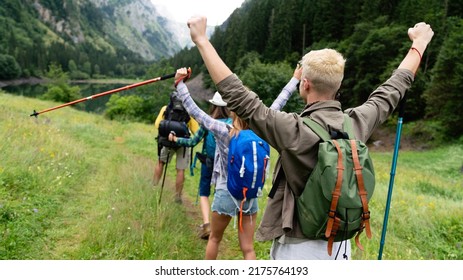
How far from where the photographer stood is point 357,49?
41.1m

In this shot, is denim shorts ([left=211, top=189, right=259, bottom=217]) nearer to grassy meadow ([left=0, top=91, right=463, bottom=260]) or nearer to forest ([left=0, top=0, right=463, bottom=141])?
grassy meadow ([left=0, top=91, right=463, bottom=260])

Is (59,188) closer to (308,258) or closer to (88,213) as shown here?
(88,213)

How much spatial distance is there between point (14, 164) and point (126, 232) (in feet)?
9.19

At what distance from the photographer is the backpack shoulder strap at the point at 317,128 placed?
191cm

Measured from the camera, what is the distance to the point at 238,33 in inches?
2891

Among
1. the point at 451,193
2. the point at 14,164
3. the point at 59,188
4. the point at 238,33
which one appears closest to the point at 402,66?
the point at 59,188

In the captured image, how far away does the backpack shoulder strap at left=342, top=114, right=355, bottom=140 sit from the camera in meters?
2.01

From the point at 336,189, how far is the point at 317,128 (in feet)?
1.13

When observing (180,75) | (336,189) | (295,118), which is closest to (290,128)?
(295,118)

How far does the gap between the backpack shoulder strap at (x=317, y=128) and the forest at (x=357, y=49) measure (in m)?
23.6

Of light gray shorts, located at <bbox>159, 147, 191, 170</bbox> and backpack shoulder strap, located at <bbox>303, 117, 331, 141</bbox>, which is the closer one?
backpack shoulder strap, located at <bbox>303, 117, 331, 141</bbox>

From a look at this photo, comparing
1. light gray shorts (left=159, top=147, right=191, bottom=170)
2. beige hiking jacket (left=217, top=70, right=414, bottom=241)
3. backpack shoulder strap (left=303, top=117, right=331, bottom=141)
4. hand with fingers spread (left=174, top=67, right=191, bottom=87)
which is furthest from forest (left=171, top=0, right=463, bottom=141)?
backpack shoulder strap (left=303, top=117, right=331, bottom=141)

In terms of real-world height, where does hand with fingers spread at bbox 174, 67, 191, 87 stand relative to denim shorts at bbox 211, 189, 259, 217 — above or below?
above

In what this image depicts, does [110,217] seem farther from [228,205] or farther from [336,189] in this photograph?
[336,189]
